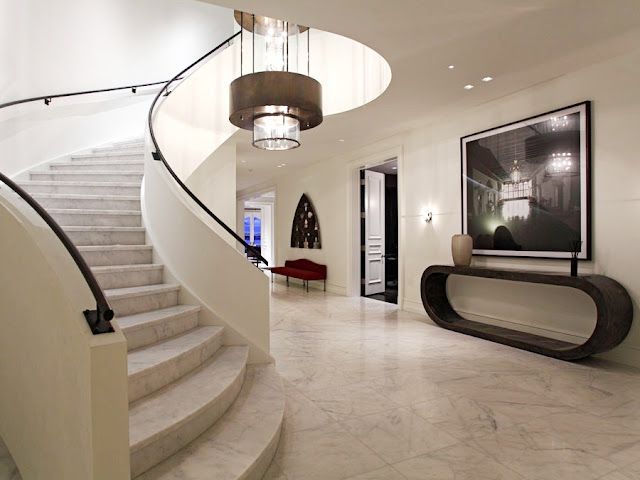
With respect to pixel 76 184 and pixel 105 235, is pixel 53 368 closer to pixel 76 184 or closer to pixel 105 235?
pixel 105 235

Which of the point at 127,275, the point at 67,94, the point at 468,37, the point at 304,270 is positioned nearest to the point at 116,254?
the point at 127,275

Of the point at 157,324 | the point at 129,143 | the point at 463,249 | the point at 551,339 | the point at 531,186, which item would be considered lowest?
the point at 551,339

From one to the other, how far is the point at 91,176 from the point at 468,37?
500cm

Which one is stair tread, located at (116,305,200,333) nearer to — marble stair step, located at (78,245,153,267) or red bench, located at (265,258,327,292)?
marble stair step, located at (78,245,153,267)

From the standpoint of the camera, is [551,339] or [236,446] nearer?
[236,446]

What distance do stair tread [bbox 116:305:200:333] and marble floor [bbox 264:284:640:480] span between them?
1.14 meters

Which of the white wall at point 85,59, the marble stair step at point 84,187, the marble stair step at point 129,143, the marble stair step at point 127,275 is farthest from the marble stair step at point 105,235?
the marble stair step at point 129,143

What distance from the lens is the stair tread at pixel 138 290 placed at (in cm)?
310

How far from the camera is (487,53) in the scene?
3971mm

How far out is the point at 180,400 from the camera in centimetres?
238

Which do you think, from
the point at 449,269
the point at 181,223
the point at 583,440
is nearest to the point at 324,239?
the point at 449,269

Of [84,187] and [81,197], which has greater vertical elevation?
[84,187]

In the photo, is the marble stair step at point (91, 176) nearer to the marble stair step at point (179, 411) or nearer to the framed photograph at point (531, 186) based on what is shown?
the marble stair step at point (179, 411)

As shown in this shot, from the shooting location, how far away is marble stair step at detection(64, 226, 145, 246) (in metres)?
3.85
